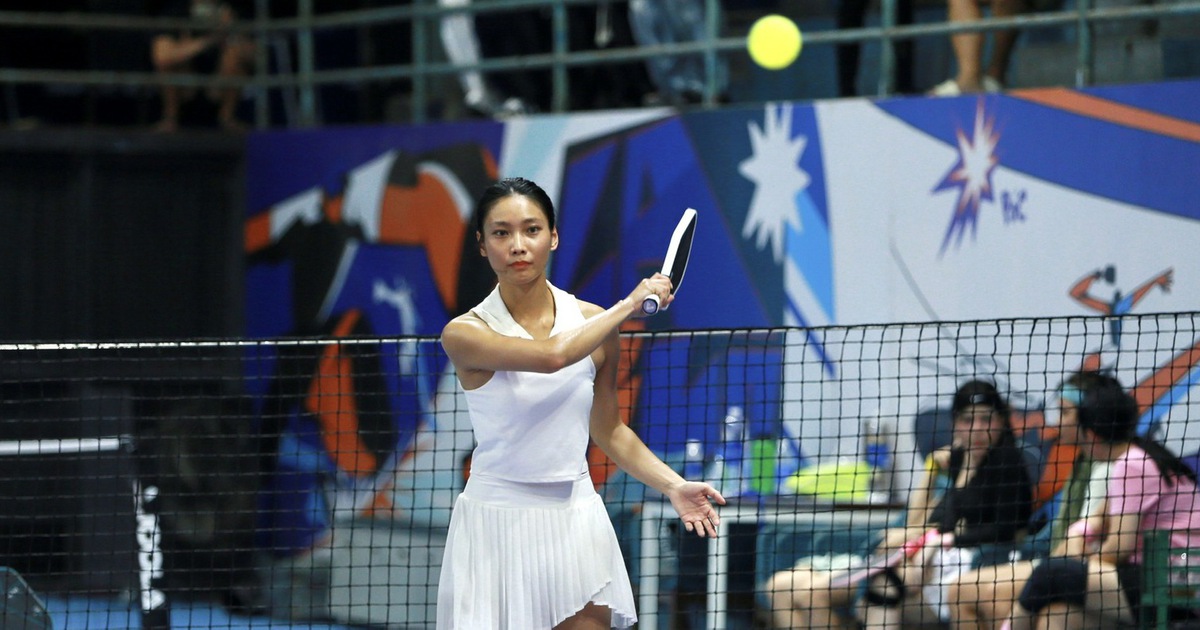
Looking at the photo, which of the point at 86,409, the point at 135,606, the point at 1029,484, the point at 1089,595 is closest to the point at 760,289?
the point at 1029,484

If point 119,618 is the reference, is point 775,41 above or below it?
above

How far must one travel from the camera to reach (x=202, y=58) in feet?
38.3

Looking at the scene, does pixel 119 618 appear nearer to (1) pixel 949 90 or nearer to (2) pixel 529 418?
(1) pixel 949 90

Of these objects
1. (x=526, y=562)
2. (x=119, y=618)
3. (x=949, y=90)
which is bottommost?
(x=119, y=618)

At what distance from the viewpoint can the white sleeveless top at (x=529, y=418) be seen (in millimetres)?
4305

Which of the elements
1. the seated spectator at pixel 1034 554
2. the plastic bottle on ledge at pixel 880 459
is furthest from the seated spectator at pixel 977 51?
the seated spectator at pixel 1034 554

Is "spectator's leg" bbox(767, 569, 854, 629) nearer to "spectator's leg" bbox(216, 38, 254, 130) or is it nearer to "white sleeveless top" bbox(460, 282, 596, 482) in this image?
"white sleeveless top" bbox(460, 282, 596, 482)

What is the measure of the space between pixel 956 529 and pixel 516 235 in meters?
3.66

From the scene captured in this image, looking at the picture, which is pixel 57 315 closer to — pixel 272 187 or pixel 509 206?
pixel 272 187

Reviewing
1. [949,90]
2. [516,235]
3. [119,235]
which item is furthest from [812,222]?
[119,235]

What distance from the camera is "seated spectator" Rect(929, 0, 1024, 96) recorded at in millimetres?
8383

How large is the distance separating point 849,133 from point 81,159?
528 cm

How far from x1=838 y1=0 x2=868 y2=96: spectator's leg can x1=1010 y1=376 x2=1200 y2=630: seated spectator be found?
2.75 metres

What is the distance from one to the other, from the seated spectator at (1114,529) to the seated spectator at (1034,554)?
2.3 inches
